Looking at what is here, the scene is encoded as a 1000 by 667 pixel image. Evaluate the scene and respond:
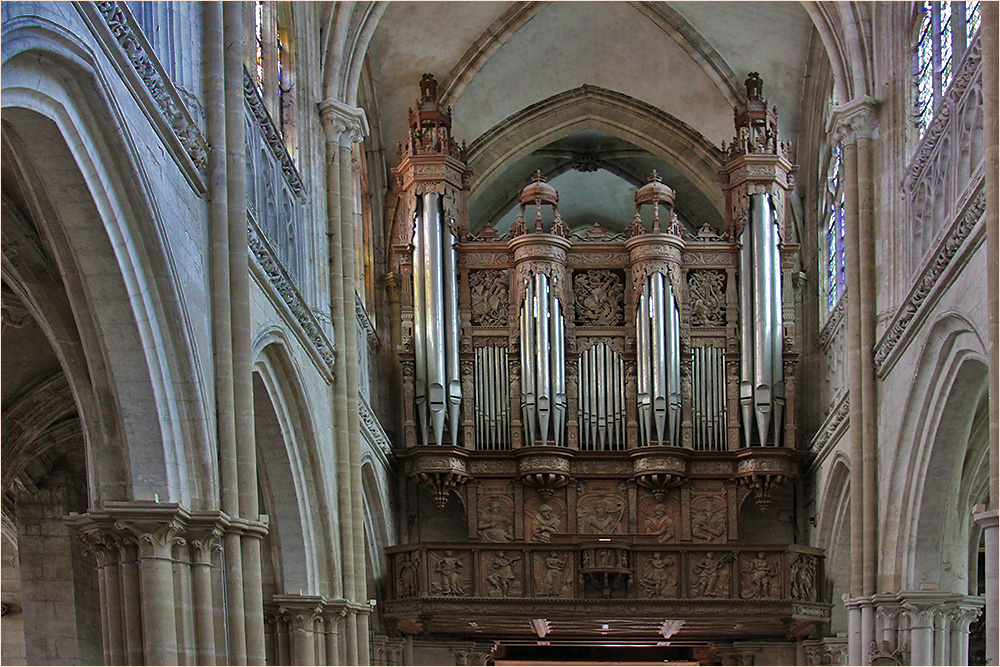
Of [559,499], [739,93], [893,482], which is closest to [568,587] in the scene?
[559,499]

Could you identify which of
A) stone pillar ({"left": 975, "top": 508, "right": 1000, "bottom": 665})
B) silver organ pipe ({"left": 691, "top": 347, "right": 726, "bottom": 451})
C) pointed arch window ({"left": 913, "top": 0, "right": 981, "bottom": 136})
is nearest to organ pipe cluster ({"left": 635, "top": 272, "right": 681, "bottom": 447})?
silver organ pipe ({"left": 691, "top": 347, "right": 726, "bottom": 451})

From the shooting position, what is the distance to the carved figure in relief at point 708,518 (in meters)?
23.4

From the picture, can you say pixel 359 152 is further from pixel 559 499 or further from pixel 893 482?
pixel 893 482

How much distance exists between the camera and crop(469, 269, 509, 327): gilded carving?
23953 millimetres

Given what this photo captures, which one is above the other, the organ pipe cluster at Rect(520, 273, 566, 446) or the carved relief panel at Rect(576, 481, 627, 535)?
the organ pipe cluster at Rect(520, 273, 566, 446)

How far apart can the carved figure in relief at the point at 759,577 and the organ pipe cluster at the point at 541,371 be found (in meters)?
3.32

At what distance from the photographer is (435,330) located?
23.3 m

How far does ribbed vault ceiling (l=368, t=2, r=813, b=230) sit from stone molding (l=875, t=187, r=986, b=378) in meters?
7.90

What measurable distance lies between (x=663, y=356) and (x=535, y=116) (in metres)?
5.73

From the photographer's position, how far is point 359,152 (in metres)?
24.0

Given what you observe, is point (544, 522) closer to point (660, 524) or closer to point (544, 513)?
point (544, 513)

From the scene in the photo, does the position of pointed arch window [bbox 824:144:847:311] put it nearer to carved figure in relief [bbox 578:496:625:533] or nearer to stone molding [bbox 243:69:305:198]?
carved figure in relief [bbox 578:496:625:533]

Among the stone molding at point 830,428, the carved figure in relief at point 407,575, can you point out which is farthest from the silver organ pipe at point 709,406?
the carved figure in relief at point 407,575

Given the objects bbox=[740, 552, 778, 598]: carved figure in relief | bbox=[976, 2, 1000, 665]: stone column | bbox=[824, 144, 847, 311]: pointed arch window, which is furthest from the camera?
bbox=[824, 144, 847, 311]: pointed arch window
